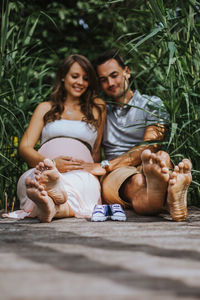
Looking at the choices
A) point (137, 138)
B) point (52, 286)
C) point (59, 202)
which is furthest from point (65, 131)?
point (52, 286)

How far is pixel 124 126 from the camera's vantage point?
7.20 feet

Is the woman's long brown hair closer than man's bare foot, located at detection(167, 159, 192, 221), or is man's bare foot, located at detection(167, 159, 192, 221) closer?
man's bare foot, located at detection(167, 159, 192, 221)

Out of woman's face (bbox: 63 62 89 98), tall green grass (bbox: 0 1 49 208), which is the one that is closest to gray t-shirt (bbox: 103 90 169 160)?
woman's face (bbox: 63 62 89 98)

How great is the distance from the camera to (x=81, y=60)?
2334 mm

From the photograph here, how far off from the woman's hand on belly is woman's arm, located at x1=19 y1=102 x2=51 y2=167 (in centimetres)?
11

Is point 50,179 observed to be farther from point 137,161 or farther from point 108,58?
point 108,58

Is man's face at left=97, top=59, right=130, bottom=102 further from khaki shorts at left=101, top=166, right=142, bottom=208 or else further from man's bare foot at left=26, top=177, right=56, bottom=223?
man's bare foot at left=26, top=177, right=56, bottom=223

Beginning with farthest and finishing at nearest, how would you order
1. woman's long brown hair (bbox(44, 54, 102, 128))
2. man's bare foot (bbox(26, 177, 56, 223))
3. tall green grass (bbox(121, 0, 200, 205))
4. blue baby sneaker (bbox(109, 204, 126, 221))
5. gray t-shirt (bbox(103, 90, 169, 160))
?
1. woman's long brown hair (bbox(44, 54, 102, 128))
2. gray t-shirt (bbox(103, 90, 169, 160))
3. tall green grass (bbox(121, 0, 200, 205))
4. blue baby sneaker (bbox(109, 204, 126, 221))
5. man's bare foot (bbox(26, 177, 56, 223))

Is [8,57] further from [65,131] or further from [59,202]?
[59,202]

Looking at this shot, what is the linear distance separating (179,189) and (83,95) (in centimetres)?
122

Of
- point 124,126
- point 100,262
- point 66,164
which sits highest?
point 124,126

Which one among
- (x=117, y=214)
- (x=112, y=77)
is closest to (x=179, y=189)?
(x=117, y=214)

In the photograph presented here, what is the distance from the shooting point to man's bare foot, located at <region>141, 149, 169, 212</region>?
4.67ft

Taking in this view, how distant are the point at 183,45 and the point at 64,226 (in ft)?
3.39
